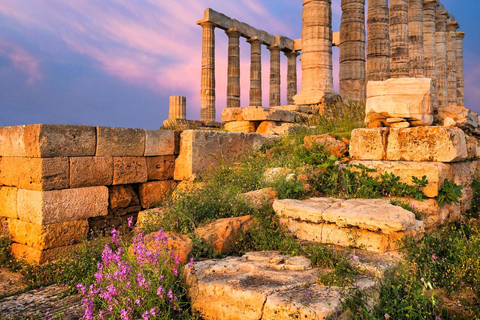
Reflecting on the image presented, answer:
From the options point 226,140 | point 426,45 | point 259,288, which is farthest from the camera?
point 426,45

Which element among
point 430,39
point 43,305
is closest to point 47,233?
point 43,305

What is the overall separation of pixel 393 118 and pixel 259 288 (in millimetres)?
4256

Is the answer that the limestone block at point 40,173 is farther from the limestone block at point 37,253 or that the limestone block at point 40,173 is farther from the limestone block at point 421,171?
the limestone block at point 421,171

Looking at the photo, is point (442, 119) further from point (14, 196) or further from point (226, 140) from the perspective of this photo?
point (14, 196)

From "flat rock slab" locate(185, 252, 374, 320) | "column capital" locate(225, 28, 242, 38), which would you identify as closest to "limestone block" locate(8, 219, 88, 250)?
"flat rock slab" locate(185, 252, 374, 320)

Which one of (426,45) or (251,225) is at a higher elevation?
(426,45)

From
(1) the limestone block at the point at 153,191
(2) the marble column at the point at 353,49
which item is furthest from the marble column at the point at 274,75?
(1) the limestone block at the point at 153,191

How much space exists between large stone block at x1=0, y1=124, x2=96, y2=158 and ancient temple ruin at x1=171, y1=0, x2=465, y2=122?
747cm

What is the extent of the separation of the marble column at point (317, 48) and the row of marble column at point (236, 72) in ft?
26.5

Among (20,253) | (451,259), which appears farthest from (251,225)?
(20,253)

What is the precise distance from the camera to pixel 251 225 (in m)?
4.00

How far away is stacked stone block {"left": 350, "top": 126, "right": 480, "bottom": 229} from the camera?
4875mm

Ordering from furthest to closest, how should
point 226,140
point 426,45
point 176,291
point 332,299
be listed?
point 426,45, point 226,140, point 176,291, point 332,299

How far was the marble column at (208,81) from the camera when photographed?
20.7 metres
